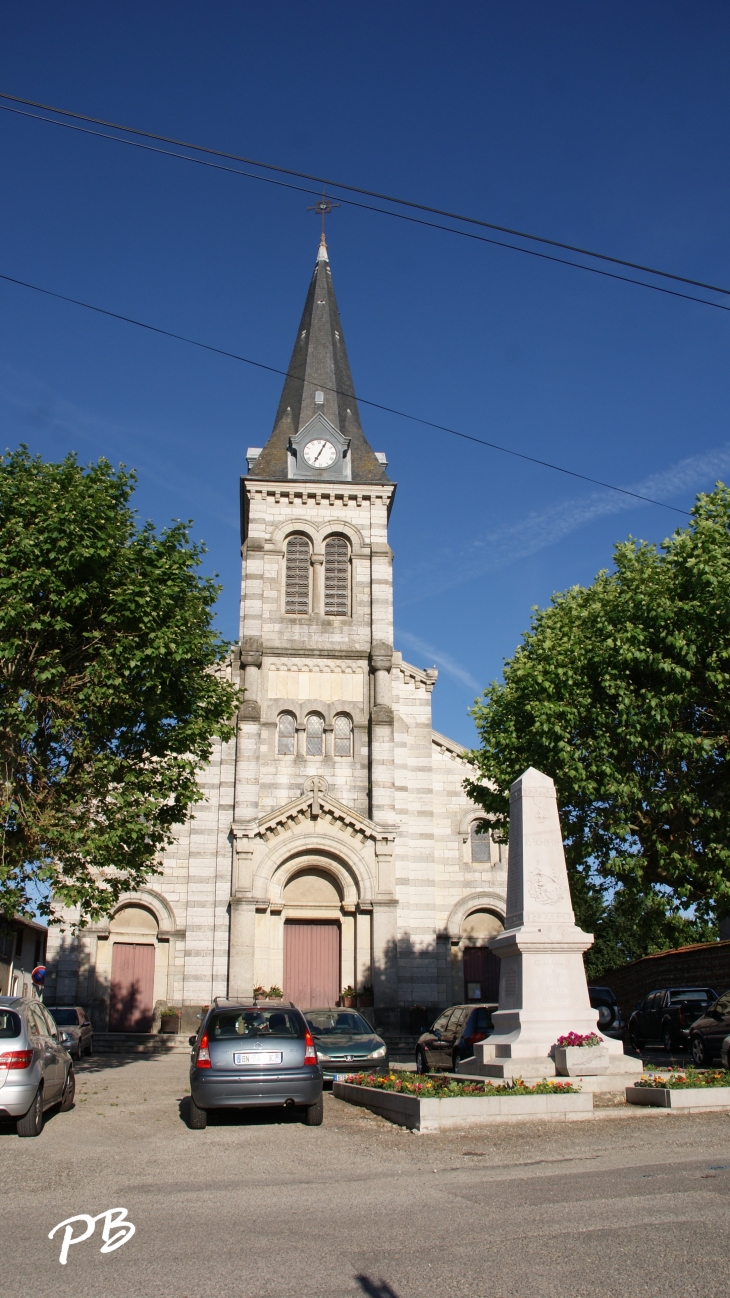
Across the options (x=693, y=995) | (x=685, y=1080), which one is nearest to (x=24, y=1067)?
(x=685, y=1080)

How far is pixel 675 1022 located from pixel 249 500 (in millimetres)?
21370

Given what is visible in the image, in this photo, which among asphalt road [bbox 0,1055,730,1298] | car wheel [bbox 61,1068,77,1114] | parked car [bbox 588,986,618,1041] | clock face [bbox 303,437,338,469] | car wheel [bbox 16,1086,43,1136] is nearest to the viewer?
asphalt road [bbox 0,1055,730,1298]

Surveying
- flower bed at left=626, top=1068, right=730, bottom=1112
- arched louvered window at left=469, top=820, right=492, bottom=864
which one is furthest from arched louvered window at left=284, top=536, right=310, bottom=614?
flower bed at left=626, top=1068, right=730, bottom=1112

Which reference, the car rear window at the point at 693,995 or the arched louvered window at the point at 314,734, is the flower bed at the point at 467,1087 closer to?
the car rear window at the point at 693,995

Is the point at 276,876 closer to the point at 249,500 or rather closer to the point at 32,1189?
the point at 249,500

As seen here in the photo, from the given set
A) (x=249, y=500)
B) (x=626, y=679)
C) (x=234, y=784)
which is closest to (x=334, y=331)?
(x=249, y=500)

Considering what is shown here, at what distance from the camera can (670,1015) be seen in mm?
24016

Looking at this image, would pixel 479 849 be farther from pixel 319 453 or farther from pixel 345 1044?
pixel 345 1044

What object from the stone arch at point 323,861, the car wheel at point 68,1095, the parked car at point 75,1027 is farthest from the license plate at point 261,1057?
the stone arch at point 323,861

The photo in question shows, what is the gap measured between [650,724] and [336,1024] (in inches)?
314

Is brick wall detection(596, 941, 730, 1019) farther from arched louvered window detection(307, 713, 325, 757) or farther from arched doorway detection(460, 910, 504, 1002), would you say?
arched louvered window detection(307, 713, 325, 757)

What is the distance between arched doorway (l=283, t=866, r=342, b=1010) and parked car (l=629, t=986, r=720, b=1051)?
370 inches

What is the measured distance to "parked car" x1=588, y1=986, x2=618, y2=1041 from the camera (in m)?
24.2

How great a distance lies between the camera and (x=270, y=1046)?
12.1 metres
